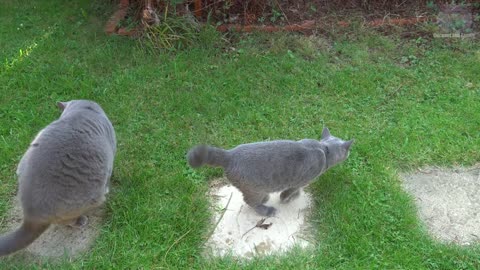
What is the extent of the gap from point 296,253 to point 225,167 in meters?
0.73

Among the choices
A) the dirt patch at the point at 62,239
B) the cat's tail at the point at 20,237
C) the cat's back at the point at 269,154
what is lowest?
the dirt patch at the point at 62,239

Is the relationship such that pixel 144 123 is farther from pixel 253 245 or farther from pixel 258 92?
pixel 253 245

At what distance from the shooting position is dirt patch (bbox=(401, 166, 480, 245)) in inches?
118

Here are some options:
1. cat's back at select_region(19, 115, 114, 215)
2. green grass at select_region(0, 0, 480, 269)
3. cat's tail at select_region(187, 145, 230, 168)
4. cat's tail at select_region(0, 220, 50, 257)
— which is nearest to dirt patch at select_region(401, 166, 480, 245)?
green grass at select_region(0, 0, 480, 269)

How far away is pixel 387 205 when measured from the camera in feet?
10.3

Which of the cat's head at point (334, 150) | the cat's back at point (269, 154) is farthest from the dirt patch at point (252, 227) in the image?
the cat's back at point (269, 154)

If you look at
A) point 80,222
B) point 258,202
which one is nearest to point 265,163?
point 258,202

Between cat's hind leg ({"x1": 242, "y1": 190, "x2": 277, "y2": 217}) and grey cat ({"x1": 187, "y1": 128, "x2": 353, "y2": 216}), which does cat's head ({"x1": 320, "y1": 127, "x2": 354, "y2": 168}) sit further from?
cat's hind leg ({"x1": 242, "y1": 190, "x2": 277, "y2": 217})

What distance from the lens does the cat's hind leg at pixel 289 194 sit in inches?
120

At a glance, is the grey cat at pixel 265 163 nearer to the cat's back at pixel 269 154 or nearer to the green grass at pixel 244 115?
the cat's back at pixel 269 154

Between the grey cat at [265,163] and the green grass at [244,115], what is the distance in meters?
0.41

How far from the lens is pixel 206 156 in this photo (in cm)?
260

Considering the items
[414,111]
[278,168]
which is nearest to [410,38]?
[414,111]

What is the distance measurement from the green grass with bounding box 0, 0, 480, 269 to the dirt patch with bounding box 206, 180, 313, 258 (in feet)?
0.28
